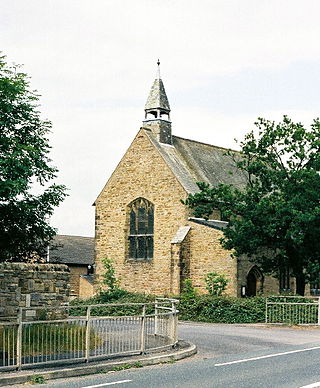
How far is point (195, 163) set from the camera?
45.8 meters

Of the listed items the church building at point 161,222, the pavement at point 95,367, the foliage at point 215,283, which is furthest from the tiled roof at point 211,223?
the pavement at point 95,367

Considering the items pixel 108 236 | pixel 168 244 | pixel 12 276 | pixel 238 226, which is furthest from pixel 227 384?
pixel 108 236

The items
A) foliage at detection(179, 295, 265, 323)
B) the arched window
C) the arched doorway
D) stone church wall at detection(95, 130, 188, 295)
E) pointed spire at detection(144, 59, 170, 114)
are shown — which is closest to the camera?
foliage at detection(179, 295, 265, 323)

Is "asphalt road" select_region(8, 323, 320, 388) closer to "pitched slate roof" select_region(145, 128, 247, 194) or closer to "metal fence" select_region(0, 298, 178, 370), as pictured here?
"metal fence" select_region(0, 298, 178, 370)

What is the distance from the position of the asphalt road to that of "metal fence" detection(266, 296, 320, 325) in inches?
207

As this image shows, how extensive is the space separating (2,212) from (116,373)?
5627 mm

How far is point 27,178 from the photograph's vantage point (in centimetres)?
1670

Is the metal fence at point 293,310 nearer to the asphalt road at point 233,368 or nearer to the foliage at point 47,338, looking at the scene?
the asphalt road at point 233,368

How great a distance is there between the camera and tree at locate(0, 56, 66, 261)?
636 inches

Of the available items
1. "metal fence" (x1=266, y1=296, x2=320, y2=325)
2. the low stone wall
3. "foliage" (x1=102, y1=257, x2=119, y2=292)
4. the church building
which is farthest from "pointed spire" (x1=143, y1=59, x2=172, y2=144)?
the low stone wall

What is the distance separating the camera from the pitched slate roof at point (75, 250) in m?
56.9

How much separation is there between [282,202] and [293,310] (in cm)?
567

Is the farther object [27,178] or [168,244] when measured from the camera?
[168,244]

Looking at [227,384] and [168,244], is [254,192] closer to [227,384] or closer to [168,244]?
[168,244]
